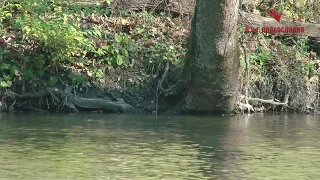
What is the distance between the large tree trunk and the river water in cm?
41

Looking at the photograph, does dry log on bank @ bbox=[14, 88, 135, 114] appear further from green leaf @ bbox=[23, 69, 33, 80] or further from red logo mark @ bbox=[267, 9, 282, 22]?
red logo mark @ bbox=[267, 9, 282, 22]

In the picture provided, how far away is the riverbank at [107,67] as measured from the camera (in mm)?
17000

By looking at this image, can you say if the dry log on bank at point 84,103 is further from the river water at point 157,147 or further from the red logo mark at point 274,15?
the red logo mark at point 274,15

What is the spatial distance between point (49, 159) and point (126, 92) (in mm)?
6797

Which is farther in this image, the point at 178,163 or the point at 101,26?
the point at 101,26

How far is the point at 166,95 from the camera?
17.5 meters

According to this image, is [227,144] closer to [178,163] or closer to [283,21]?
[178,163]

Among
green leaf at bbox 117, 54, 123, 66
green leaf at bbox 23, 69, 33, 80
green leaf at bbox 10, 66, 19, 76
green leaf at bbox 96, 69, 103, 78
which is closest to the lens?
green leaf at bbox 10, 66, 19, 76

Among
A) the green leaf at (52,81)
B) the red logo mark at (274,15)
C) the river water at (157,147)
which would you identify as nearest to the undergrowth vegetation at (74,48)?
the green leaf at (52,81)

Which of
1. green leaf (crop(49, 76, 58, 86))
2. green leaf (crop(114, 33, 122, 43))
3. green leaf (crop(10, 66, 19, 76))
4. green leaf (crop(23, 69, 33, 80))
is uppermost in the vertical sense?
green leaf (crop(114, 33, 122, 43))

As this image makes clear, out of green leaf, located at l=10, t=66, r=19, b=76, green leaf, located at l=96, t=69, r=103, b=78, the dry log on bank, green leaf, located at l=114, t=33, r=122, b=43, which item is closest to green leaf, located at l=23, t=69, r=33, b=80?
green leaf, located at l=10, t=66, r=19, b=76

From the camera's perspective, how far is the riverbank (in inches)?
669

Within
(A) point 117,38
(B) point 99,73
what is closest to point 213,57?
(B) point 99,73

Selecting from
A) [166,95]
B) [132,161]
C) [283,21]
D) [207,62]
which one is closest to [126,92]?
[166,95]
